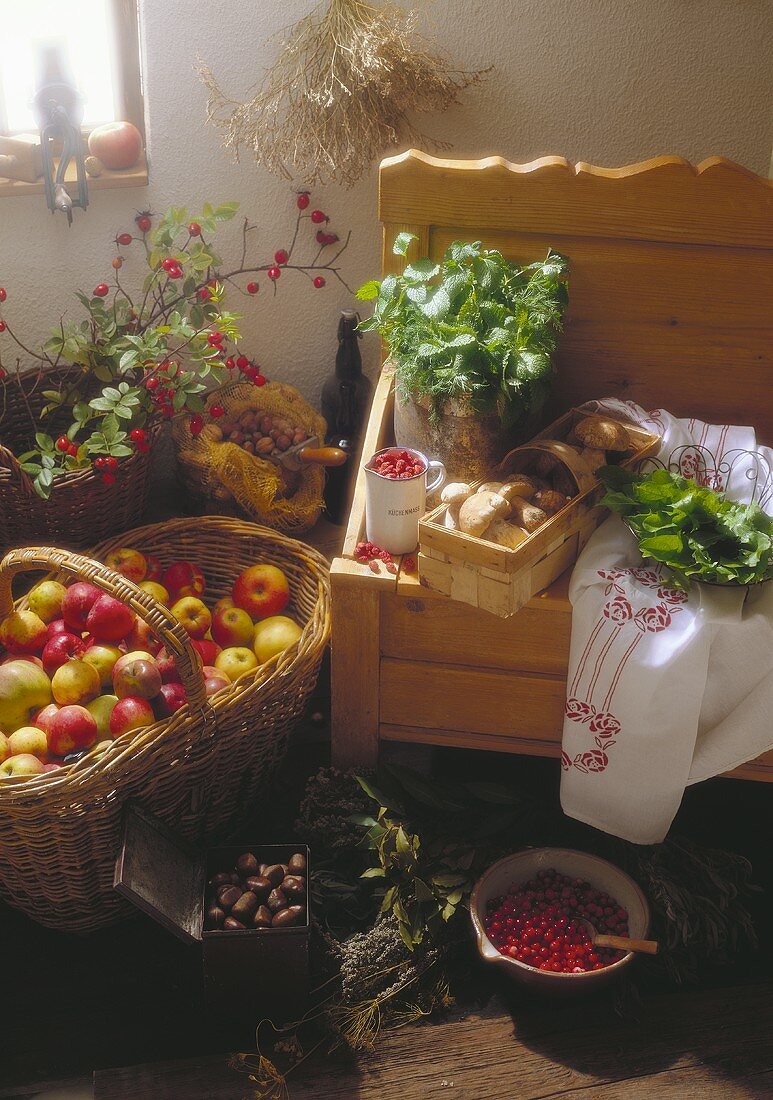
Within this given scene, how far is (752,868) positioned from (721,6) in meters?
1.77

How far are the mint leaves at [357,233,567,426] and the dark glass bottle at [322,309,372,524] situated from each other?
1.89 feet

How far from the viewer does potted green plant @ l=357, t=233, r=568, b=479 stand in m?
1.73

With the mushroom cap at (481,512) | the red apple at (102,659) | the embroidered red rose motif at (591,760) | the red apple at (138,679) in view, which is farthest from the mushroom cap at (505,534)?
the red apple at (102,659)

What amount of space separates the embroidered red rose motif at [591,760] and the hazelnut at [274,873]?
0.51 meters

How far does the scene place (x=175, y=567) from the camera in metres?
2.09

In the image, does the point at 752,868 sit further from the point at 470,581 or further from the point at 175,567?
the point at 175,567

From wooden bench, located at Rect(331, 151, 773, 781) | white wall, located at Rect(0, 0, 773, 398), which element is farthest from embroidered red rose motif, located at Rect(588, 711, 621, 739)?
white wall, located at Rect(0, 0, 773, 398)

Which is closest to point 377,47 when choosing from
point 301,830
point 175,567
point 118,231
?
point 118,231

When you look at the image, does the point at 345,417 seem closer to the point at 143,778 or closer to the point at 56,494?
the point at 56,494

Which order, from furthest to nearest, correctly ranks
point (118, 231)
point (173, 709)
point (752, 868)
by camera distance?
point (118, 231) < point (752, 868) < point (173, 709)

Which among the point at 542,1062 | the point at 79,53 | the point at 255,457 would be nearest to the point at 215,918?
the point at 542,1062

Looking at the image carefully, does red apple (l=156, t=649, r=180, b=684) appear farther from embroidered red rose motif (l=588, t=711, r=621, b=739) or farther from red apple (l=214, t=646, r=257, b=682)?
embroidered red rose motif (l=588, t=711, r=621, b=739)

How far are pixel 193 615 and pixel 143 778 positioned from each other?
0.41 m

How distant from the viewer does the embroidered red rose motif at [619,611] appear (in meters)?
1.64
